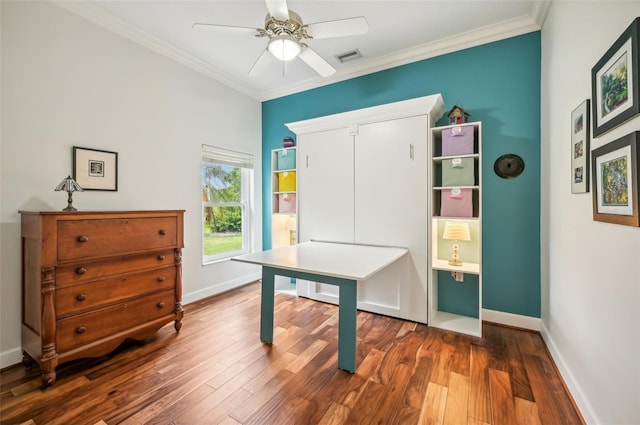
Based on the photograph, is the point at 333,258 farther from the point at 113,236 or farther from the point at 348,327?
the point at 113,236

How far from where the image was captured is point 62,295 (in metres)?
1.90

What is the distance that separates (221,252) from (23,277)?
1.95 meters

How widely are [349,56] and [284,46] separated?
1.45 meters

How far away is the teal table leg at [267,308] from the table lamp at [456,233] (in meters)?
1.69

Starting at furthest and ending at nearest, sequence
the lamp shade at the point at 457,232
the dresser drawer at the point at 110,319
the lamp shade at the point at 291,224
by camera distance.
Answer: the lamp shade at the point at 291,224
the lamp shade at the point at 457,232
the dresser drawer at the point at 110,319

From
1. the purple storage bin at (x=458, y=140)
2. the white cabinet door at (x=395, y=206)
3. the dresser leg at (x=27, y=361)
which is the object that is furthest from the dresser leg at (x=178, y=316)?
the purple storage bin at (x=458, y=140)

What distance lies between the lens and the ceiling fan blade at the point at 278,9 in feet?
5.70

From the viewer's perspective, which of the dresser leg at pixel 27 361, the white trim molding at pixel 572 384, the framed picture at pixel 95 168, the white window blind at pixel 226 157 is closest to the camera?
the white trim molding at pixel 572 384

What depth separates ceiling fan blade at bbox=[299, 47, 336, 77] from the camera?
2205mm

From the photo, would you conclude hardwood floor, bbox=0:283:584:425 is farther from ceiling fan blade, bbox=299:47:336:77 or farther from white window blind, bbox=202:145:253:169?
ceiling fan blade, bbox=299:47:336:77

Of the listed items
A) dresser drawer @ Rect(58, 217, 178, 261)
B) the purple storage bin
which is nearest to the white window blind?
dresser drawer @ Rect(58, 217, 178, 261)

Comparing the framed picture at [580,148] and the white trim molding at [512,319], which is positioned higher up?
the framed picture at [580,148]

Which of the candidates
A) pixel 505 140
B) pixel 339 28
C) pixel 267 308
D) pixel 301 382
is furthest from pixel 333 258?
pixel 505 140

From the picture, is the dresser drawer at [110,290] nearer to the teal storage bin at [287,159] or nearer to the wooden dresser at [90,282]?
the wooden dresser at [90,282]
